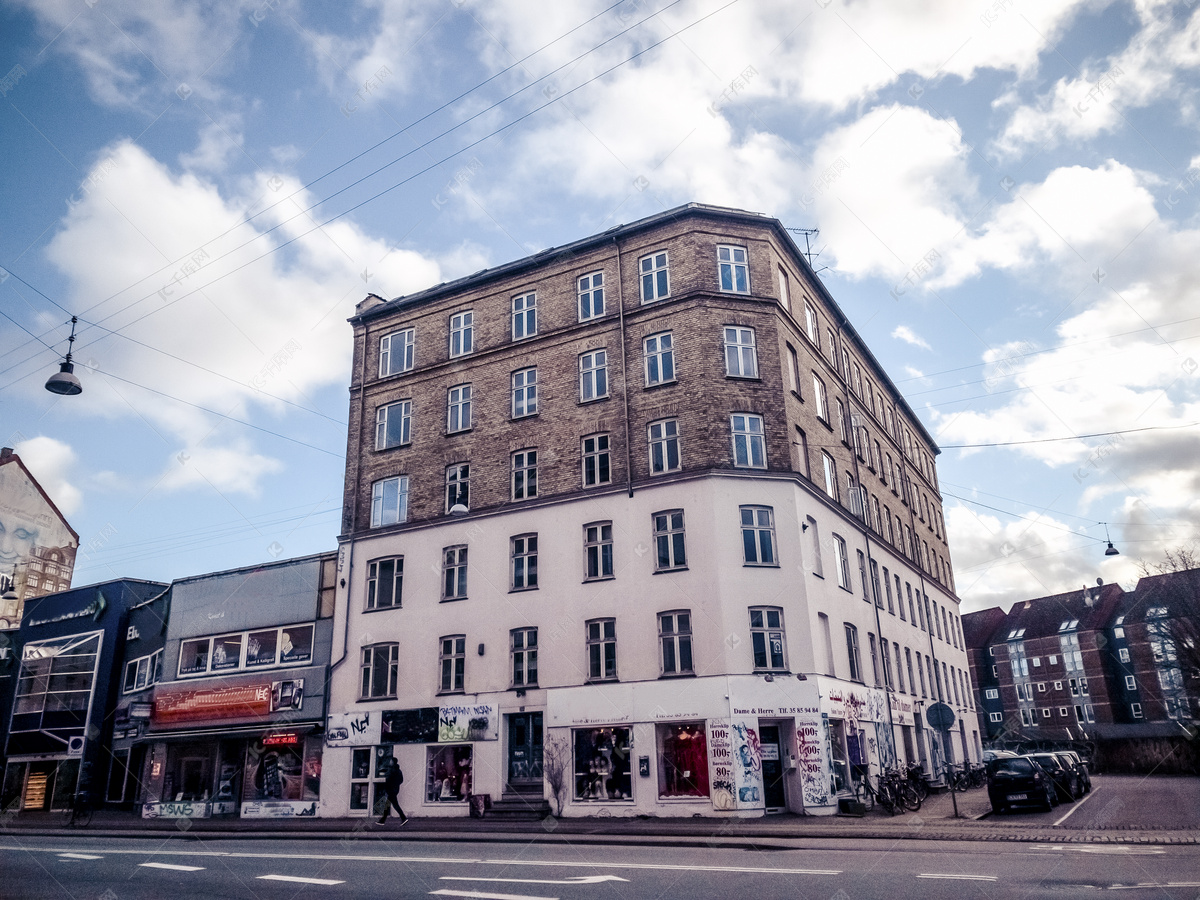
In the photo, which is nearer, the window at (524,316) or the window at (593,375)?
the window at (593,375)

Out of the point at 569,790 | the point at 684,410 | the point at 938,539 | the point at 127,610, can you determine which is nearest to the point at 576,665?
the point at 569,790

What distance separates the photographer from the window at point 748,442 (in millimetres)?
26172

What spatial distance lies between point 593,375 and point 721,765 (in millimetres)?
13234

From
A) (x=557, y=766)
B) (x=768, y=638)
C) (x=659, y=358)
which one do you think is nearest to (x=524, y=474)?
A: (x=659, y=358)

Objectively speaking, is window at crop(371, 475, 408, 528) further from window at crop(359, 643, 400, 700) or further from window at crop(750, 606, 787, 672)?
window at crop(750, 606, 787, 672)

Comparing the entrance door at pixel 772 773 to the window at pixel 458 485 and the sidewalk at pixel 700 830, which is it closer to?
the sidewalk at pixel 700 830

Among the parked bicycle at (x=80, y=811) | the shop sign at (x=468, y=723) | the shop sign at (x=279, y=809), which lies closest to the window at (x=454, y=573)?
the shop sign at (x=468, y=723)

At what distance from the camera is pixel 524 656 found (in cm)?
2666

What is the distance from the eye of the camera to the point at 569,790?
24500mm

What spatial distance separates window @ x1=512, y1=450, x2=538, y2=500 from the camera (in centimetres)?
2886

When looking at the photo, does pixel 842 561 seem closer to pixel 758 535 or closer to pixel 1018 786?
pixel 758 535

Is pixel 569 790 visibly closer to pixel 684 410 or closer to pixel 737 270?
pixel 684 410

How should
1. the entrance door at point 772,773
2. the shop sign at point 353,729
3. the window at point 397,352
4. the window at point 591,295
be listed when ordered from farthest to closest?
the window at point 397,352, the window at point 591,295, the shop sign at point 353,729, the entrance door at point 772,773

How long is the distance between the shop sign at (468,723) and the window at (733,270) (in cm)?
1566
